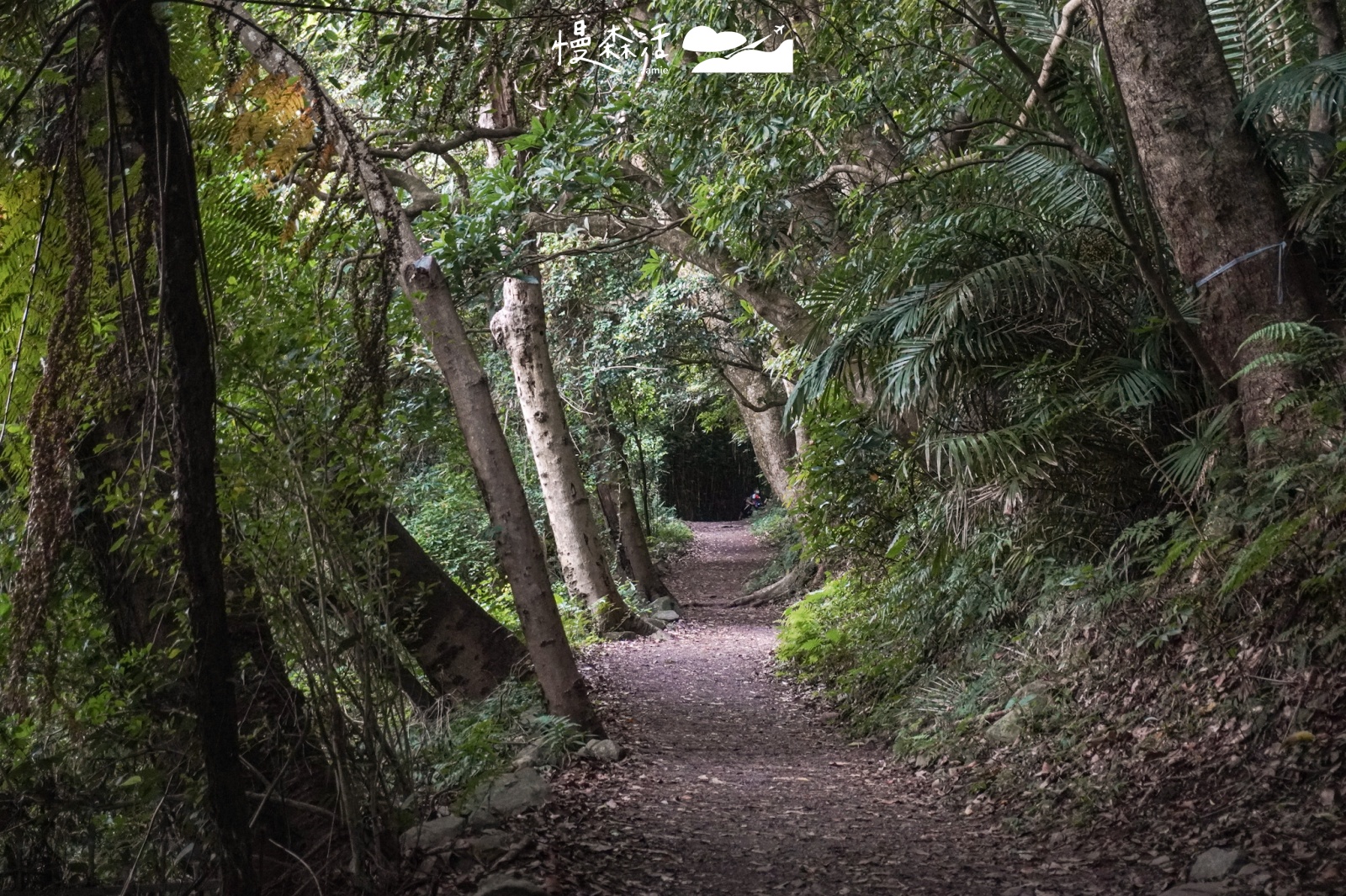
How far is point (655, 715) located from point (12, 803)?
17.7 ft

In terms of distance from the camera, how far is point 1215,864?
3.59 m

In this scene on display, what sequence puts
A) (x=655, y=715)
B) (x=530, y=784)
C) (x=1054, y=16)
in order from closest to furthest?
(x=530, y=784) < (x=1054, y=16) < (x=655, y=715)

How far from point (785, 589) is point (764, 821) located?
37.1 ft

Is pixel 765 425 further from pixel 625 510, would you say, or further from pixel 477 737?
pixel 477 737

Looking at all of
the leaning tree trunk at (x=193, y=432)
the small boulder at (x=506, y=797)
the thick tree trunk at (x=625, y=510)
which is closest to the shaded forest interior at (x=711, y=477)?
the thick tree trunk at (x=625, y=510)

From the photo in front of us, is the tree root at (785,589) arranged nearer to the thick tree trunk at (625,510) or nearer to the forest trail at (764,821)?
the thick tree trunk at (625,510)

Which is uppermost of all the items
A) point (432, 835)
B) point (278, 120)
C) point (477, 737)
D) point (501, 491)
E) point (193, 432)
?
point (278, 120)

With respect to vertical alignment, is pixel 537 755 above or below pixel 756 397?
below

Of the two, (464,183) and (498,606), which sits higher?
(464,183)

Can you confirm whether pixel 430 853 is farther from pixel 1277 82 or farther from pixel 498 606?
pixel 498 606

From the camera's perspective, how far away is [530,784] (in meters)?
4.90

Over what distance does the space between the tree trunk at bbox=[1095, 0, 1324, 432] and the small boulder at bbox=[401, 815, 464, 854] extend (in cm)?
420

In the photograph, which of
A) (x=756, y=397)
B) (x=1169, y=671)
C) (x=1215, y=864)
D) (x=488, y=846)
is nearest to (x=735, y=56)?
(x=1169, y=671)

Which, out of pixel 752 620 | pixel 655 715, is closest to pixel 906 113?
pixel 655 715
